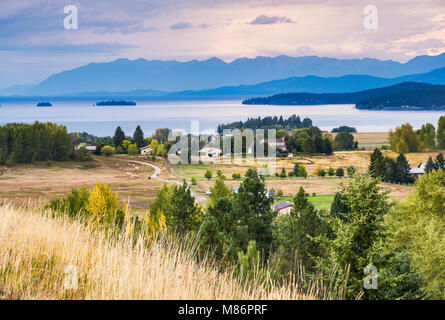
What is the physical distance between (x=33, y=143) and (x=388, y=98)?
408ft

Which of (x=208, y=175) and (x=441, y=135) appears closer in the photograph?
(x=208, y=175)

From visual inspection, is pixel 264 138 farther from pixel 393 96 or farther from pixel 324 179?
pixel 393 96

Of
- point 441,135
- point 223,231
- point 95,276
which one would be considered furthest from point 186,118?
point 95,276

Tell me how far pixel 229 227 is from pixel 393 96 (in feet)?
486

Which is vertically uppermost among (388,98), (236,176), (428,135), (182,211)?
(388,98)

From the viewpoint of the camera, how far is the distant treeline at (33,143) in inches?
2518

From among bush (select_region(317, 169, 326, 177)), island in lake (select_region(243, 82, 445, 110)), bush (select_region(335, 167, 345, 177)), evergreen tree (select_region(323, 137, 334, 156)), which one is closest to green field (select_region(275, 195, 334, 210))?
bush (select_region(335, 167, 345, 177))

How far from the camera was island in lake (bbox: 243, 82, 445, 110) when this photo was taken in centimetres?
14600

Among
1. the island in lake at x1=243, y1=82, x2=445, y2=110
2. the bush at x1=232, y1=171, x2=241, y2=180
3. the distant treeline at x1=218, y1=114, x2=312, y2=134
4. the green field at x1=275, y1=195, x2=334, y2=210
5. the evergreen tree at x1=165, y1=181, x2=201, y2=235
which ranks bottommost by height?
the green field at x1=275, y1=195, x2=334, y2=210

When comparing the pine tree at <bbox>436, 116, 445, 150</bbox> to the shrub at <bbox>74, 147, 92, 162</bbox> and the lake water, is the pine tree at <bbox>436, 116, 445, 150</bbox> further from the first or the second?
the shrub at <bbox>74, 147, 92, 162</bbox>

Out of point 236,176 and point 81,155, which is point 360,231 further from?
point 81,155

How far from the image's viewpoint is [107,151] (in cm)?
7631

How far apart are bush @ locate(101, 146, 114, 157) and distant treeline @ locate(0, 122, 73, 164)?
22.3 feet
